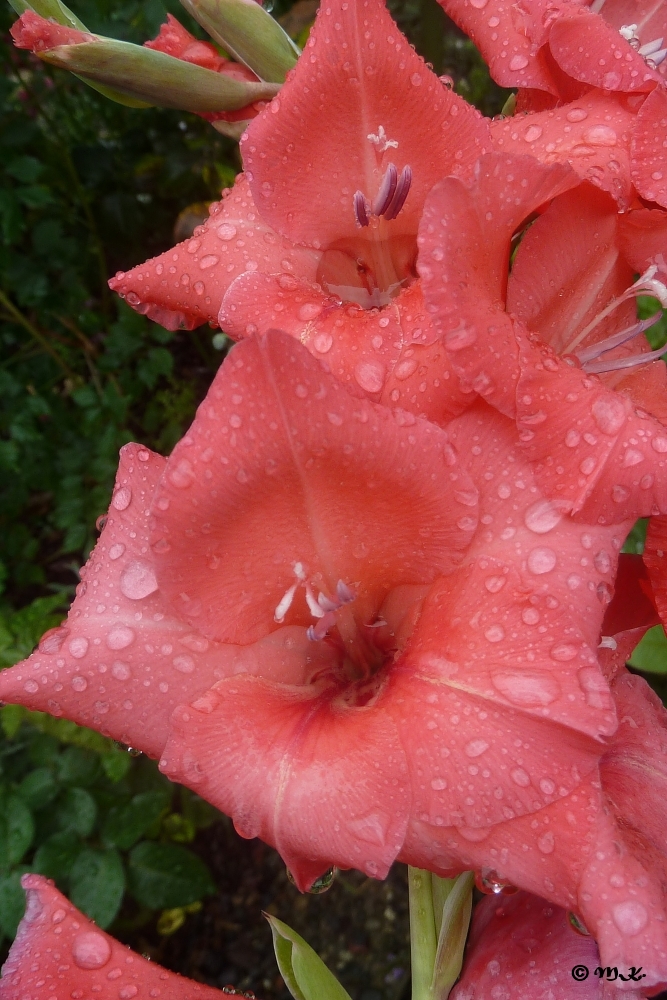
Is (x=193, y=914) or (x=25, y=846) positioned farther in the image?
(x=193, y=914)

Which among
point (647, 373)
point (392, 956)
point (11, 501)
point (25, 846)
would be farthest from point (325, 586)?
point (11, 501)

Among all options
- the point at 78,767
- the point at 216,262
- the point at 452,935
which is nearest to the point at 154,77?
the point at 216,262

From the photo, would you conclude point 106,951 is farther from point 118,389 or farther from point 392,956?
point 118,389

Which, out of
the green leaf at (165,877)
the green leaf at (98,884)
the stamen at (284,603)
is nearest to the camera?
the stamen at (284,603)

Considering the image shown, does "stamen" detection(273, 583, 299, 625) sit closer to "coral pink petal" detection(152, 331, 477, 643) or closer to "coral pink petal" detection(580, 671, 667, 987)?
"coral pink petal" detection(152, 331, 477, 643)

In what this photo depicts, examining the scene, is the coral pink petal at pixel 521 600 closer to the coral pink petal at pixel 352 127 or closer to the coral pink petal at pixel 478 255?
the coral pink petal at pixel 478 255

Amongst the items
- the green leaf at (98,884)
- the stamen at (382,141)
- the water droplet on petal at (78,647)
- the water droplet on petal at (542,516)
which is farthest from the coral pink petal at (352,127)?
the green leaf at (98,884)
